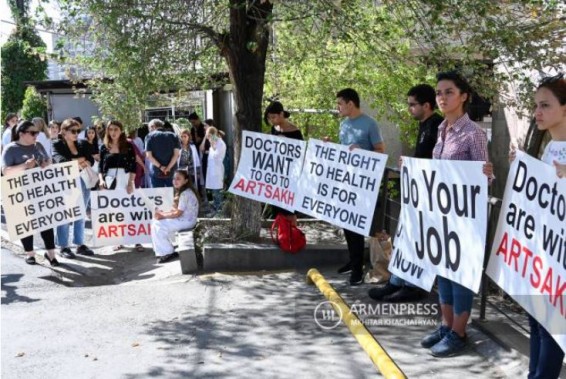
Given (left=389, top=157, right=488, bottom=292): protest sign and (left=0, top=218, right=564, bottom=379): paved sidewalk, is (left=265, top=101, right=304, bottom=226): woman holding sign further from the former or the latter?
(left=389, top=157, right=488, bottom=292): protest sign

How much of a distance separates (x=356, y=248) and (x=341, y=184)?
698mm

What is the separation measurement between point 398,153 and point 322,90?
273 centimetres

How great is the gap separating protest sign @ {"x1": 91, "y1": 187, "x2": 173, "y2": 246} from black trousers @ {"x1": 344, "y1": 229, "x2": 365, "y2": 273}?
2.93 m

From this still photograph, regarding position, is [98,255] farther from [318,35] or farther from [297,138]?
[318,35]

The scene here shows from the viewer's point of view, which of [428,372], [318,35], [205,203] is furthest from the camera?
[205,203]

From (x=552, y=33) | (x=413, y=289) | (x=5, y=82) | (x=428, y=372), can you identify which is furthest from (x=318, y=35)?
(x=5, y=82)

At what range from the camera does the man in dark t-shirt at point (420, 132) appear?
223 inches

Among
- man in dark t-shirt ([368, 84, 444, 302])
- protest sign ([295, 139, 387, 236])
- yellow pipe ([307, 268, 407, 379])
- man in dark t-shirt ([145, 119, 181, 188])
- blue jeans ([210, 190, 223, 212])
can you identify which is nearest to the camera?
yellow pipe ([307, 268, 407, 379])

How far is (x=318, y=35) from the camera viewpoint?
8609 millimetres

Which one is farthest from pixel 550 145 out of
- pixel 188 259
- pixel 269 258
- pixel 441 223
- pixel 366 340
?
pixel 188 259

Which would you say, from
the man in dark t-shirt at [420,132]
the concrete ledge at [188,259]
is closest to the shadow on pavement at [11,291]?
the concrete ledge at [188,259]

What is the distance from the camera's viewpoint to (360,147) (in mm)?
6699

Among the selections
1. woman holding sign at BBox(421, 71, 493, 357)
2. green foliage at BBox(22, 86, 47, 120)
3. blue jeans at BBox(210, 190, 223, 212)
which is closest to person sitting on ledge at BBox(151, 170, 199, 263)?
blue jeans at BBox(210, 190, 223, 212)

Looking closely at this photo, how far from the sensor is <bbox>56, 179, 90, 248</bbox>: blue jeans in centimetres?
917
